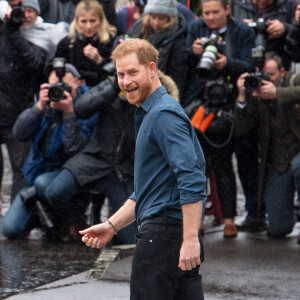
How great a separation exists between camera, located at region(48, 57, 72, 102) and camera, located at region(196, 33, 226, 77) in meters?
1.17

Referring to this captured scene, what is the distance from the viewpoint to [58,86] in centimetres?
677

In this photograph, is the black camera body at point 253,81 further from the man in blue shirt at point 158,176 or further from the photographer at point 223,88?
the man in blue shirt at point 158,176

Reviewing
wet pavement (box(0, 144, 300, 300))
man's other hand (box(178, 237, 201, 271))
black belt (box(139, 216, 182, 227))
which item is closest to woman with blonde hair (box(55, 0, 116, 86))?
wet pavement (box(0, 144, 300, 300))

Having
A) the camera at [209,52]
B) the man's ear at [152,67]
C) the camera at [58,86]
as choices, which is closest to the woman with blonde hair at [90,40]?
the camera at [58,86]

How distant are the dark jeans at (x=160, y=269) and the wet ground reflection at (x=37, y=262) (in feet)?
6.59

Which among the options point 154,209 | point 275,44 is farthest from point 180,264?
point 275,44

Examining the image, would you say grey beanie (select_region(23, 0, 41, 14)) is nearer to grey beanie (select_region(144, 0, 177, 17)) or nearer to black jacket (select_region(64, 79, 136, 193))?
grey beanie (select_region(144, 0, 177, 17))

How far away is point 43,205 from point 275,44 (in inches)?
102

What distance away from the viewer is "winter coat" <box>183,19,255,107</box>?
22.7 feet

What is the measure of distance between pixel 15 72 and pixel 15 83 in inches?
4.4

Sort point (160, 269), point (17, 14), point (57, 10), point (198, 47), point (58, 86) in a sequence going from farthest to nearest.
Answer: point (57, 10), point (17, 14), point (198, 47), point (58, 86), point (160, 269)

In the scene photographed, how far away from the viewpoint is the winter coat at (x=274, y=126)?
6742 millimetres

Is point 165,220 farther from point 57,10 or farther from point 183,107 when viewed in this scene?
point 57,10

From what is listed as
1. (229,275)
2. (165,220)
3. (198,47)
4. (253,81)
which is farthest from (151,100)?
(198,47)
